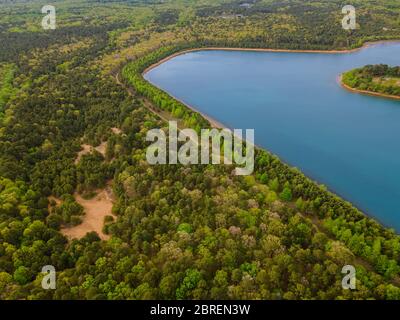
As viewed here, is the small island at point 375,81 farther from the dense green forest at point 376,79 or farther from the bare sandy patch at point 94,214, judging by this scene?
the bare sandy patch at point 94,214

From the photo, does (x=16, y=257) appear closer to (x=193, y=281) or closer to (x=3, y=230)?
(x=3, y=230)

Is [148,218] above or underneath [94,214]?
above

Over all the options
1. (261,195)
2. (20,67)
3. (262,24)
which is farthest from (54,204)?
(262,24)

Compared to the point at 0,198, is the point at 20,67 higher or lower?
higher

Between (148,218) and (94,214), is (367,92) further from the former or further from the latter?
(94,214)

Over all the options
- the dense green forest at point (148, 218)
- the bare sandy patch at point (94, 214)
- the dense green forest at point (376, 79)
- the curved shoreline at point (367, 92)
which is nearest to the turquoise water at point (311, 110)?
the curved shoreline at point (367, 92)

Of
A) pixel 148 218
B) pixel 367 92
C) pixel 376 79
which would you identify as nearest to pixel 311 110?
pixel 367 92
